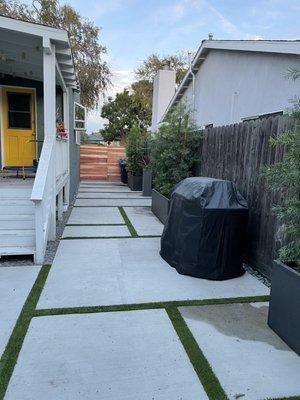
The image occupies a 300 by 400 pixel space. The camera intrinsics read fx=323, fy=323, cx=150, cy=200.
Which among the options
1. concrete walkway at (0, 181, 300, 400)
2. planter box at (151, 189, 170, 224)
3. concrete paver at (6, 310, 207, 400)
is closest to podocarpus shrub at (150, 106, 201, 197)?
planter box at (151, 189, 170, 224)

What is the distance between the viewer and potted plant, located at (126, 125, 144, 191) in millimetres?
11305

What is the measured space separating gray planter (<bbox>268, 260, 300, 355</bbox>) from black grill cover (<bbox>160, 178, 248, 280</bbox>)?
1.02 metres

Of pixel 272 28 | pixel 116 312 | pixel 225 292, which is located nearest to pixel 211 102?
pixel 272 28

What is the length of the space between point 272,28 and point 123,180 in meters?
7.74

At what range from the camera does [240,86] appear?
24.2 feet

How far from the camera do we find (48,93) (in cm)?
475

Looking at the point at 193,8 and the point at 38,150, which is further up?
the point at 193,8

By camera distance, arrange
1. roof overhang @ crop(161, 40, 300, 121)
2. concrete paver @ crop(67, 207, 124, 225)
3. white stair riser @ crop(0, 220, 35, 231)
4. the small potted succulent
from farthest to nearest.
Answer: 1. the small potted succulent
2. concrete paver @ crop(67, 207, 124, 225)
3. roof overhang @ crop(161, 40, 300, 121)
4. white stair riser @ crop(0, 220, 35, 231)

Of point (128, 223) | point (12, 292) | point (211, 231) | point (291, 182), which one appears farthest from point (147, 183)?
point (291, 182)

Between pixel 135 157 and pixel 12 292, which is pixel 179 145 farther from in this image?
pixel 135 157

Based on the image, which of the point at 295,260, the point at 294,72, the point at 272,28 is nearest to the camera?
the point at 294,72

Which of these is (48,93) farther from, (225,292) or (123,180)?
(123,180)

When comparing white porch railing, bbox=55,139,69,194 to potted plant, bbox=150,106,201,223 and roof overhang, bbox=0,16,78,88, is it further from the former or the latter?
potted plant, bbox=150,106,201,223

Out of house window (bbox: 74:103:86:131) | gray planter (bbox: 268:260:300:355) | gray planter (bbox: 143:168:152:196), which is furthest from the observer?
gray planter (bbox: 143:168:152:196)
